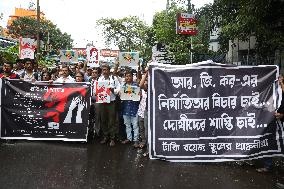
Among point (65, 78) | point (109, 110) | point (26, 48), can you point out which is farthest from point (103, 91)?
point (26, 48)

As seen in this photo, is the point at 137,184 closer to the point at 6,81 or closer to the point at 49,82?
the point at 49,82

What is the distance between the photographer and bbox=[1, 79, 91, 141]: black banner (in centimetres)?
841

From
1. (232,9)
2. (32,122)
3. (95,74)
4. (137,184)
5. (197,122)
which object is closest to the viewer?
(137,184)

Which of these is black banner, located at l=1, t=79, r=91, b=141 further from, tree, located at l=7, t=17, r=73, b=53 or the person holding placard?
tree, located at l=7, t=17, r=73, b=53

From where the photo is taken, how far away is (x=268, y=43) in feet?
38.7

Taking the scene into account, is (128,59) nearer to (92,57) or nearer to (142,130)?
(142,130)

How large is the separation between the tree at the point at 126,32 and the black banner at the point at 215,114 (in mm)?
46801

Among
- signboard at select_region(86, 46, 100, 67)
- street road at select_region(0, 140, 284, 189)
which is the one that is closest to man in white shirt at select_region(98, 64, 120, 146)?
street road at select_region(0, 140, 284, 189)

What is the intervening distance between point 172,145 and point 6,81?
14.0ft

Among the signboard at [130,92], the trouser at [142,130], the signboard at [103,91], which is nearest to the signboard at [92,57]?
the signboard at [103,91]

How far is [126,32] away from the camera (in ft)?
204

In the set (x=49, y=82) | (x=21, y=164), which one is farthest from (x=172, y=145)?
(x=49, y=82)

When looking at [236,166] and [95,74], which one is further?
[95,74]

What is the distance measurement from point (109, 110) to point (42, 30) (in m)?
60.2
